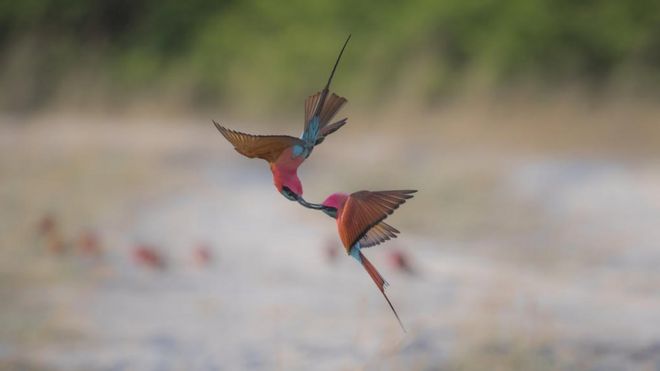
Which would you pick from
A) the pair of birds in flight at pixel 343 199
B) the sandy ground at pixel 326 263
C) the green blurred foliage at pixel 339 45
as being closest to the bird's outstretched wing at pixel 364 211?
the pair of birds in flight at pixel 343 199

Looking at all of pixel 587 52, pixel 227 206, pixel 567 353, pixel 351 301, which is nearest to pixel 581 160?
pixel 587 52

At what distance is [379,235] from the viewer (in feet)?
3.05

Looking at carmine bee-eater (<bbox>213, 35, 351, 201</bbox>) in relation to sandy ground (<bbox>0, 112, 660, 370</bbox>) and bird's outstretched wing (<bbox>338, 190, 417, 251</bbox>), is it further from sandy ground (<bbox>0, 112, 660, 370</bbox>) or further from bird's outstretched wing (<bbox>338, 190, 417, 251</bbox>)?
sandy ground (<bbox>0, 112, 660, 370</bbox>)

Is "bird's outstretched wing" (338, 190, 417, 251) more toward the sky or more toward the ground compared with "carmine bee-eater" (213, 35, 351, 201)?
more toward the ground

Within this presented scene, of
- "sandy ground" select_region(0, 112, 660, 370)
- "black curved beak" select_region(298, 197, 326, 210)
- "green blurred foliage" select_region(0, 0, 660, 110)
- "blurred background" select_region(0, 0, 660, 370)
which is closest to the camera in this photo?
"black curved beak" select_region(298, 197, 326, 210)

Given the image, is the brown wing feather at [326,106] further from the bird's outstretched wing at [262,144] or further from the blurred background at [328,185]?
the blurred background at [328,185]

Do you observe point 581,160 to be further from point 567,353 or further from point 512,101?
point 567,353

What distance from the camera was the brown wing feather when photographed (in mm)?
969

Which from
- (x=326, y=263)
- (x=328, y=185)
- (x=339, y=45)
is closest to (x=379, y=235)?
(x=326, y=263)

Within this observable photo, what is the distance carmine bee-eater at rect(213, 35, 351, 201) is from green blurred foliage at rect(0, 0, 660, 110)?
6037 millimetres

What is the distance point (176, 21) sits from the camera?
27.1 feet

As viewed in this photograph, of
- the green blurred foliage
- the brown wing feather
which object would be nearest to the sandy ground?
the green blurred foliage

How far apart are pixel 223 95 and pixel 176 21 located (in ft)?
2.51

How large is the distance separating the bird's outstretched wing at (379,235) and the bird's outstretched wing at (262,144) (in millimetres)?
93
